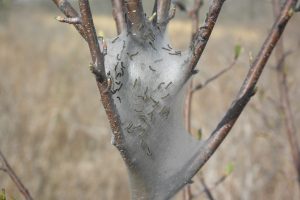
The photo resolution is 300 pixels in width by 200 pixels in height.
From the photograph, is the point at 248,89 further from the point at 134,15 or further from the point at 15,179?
the point at 15,179

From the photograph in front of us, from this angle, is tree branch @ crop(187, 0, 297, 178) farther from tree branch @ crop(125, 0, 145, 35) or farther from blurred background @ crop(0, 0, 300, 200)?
blurred background @ crop(0, 0, 300, 200)

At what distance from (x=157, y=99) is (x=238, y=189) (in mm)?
2685

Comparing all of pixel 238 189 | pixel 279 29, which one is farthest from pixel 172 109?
pixel 238 189

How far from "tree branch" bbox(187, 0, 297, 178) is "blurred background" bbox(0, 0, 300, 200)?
641 mm

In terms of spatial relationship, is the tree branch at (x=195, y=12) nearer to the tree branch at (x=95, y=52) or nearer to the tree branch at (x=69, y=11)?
the tree branch at (x=69, y=11)

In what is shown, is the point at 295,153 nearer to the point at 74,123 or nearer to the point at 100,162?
the point at 100,162

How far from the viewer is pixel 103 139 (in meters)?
6.96

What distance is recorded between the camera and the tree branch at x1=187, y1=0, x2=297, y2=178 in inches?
43.7

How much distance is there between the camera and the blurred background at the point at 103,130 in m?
3.86

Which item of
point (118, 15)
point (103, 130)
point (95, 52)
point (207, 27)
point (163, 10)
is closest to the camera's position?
point (95, 52)

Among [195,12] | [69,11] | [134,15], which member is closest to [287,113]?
[195,12]

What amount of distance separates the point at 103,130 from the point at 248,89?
6.04 m

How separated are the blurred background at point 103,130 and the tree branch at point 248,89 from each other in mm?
641

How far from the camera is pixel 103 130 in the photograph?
708cm
